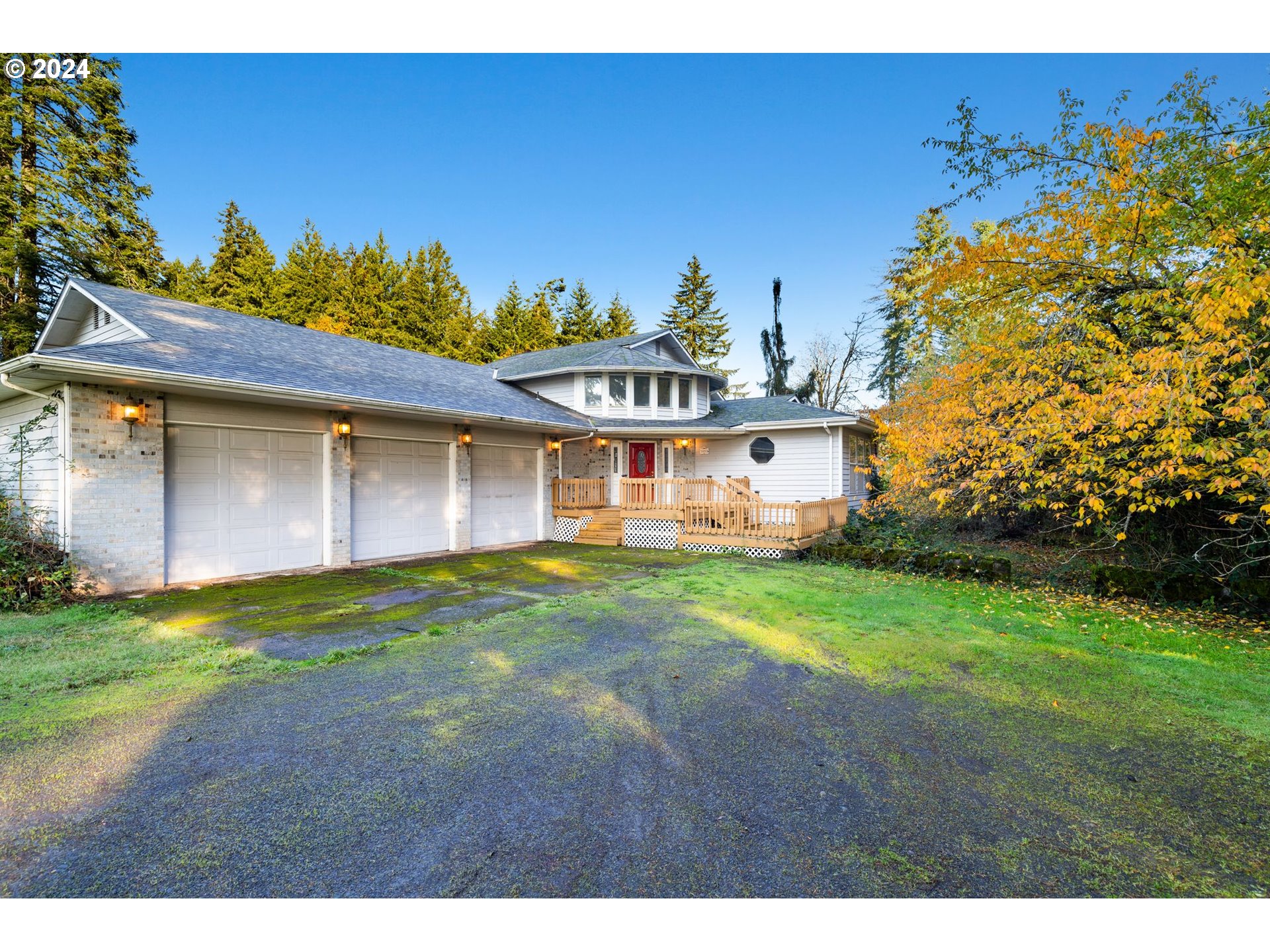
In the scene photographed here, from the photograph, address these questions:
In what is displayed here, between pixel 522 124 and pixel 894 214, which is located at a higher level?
pixel 522 124

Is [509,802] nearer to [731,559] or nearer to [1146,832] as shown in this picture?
[1146,832]

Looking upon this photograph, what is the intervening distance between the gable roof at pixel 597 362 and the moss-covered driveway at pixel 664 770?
10.9 m

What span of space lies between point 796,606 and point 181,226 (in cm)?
3147

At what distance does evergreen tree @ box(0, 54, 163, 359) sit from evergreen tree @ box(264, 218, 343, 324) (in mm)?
8707

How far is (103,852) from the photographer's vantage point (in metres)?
2.07

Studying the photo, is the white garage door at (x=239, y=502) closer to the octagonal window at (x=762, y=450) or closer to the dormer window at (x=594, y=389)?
the dormer window at (x=594, y=389)

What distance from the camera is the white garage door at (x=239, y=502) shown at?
7379 millimetres

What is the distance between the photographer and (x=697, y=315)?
109 ft

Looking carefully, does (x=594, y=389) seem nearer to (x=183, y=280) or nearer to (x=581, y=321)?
(x=581, y=321)

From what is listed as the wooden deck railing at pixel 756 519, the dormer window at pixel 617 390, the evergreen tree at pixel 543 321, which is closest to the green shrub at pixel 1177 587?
the wooden deck railing at pixel 756 519
